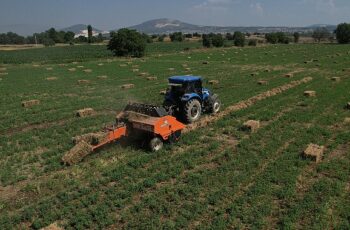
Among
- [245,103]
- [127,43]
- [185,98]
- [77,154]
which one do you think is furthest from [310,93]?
[127,43]

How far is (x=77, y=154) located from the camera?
Result: 34.8ft

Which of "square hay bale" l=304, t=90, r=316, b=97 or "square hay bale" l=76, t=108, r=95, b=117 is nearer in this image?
"square hay bale" l=76, t=108, r=95, b=117

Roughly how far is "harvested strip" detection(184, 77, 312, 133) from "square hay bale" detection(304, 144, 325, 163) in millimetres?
4547

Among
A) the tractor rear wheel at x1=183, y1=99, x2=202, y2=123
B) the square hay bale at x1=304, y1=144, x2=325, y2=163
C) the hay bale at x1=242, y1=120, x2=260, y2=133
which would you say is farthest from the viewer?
the tractor rear wheel at x1=183, y1=99, x2=202, y2=123

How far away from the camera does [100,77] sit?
94.0ft

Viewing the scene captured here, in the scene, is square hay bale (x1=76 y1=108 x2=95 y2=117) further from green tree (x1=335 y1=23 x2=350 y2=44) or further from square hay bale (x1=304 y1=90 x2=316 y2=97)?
green tree (x1=335 y1=23 x2=350 y2=44)

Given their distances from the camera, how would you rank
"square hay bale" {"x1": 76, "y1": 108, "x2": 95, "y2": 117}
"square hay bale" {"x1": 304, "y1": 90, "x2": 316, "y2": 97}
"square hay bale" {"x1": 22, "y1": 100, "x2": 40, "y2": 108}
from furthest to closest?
1. "square hay bale" {"x1": 304, "y1": 90, "x2": 316, "y2": 97}
2. "square hay bale" {"x1": 22, "y1": 100, "x2": 40, "y2": 108}
3. "square hay bale" {"x1": 76, "y1": 108, "x2": 95, "y2": 117}

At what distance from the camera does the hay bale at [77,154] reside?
34.6 feet

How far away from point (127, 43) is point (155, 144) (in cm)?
4129

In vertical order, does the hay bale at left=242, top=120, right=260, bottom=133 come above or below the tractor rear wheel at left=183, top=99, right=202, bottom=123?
below

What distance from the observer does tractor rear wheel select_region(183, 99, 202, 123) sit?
45.3 feet

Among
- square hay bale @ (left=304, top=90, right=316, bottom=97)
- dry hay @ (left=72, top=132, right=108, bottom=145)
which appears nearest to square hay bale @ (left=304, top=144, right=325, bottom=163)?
dry hay @ (left=72, top=132, right=108, bottom=145)

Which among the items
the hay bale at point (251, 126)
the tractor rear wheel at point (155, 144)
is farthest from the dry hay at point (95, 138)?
the hay bale at point (251, 126)

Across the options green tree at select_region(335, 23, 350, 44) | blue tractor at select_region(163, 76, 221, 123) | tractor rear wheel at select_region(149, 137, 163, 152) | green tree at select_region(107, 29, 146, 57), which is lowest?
tractor rear wheel at select_region(149, 137, 163, 152)
